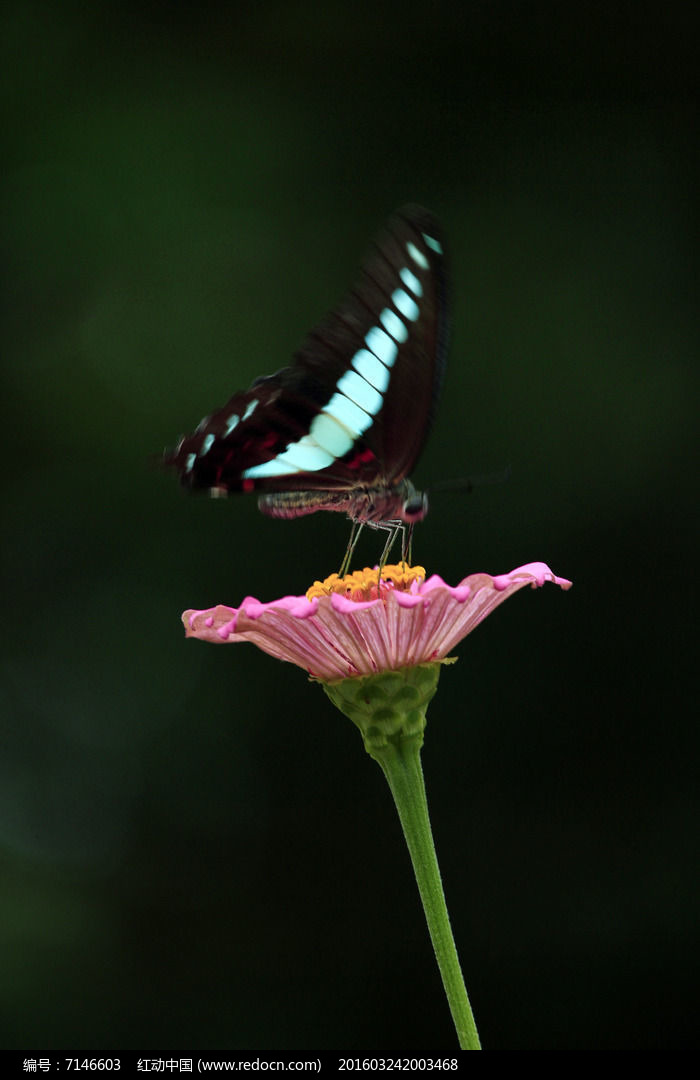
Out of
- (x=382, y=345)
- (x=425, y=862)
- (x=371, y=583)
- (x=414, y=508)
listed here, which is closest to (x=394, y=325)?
(x=382, y=345)

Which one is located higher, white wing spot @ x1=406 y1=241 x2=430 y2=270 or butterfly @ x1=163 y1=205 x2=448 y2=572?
white wing spot @ x1=406 y1=241 x2=430 y2=270

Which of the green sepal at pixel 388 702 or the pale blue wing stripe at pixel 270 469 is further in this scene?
the pale blue wing stripe at pixel 270 469

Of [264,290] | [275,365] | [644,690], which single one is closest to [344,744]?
[644,690]

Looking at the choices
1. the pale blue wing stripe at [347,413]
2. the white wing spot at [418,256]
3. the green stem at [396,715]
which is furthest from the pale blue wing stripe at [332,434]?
the green stem at [396,715]

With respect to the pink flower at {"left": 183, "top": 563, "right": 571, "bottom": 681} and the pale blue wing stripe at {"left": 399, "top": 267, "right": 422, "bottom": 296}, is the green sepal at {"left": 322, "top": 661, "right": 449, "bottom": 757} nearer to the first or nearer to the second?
the pink flower at {"left": 183, "top": 563, "right": 571, "bottom": 681}

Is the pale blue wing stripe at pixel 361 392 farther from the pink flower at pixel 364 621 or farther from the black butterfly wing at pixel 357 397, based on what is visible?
the pink flower at pixel 364 621

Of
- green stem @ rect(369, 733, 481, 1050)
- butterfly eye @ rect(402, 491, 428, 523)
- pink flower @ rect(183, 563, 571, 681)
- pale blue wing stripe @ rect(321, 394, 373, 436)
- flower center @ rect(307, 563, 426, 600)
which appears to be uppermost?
pale blue wing stripe @ rect(321, 394, 373, 436)

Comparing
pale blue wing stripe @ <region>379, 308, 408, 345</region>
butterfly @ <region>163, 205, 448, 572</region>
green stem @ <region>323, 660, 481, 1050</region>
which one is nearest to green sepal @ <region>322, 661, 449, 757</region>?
green stem @ <region>323, 660, 481, 1050</region>

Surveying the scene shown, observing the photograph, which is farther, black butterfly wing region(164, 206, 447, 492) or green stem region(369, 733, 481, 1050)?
black butterfly wing region(164, 206, 447, 492)
